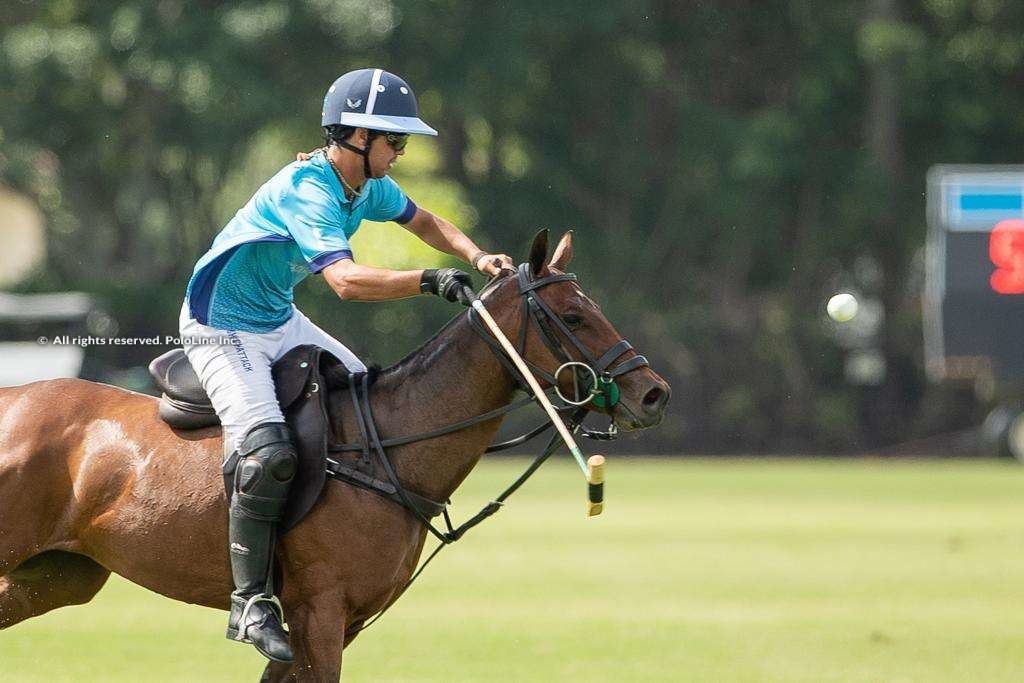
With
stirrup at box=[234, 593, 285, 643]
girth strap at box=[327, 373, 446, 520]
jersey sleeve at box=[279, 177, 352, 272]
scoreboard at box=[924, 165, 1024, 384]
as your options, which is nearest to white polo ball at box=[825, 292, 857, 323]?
girth strap at box=[327, 373, 446, 520]

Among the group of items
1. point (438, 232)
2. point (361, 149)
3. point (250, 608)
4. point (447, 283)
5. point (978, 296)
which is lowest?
point (978, 296)

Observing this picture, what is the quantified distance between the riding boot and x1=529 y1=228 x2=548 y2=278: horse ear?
108 cm

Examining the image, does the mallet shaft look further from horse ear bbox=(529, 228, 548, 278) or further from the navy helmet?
the navy helmet

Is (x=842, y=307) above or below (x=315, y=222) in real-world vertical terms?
below

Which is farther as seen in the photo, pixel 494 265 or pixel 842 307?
pixel 842 307

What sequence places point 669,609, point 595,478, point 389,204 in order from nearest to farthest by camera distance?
point 595,478
point 389,204
point 669,609

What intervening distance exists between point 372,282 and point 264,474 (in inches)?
31.3

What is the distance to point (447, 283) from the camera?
6.16 meters

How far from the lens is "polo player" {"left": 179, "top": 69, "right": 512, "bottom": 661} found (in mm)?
6348

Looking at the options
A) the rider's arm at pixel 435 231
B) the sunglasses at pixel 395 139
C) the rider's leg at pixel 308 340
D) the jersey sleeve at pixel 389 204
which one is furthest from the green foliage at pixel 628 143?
the sunglasses at pixel 395 139

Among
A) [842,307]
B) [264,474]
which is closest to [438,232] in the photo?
[264,474]

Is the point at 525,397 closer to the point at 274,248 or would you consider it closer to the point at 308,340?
the point at 308,340

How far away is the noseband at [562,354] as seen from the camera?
6.34 metres

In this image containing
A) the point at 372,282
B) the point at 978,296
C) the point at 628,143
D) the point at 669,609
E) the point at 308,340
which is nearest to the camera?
the point at 372,282
